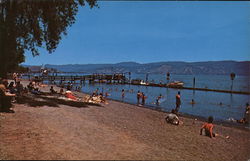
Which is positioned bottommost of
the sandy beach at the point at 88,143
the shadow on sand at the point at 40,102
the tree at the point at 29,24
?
the sandy beach at the point at 88,143

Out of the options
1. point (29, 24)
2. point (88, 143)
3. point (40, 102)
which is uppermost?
point (29, 24)

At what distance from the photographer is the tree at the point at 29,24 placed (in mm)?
13297

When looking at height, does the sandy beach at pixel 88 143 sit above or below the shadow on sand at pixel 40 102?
below

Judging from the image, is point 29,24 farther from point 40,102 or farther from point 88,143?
point 88,143

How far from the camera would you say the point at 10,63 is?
14.1m

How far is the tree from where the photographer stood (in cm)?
1330

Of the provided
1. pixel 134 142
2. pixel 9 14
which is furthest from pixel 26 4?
pixel 134 142

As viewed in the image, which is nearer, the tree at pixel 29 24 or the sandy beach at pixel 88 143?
the sandy beach at pixel 88 143

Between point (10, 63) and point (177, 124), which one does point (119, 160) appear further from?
point (10, 63)

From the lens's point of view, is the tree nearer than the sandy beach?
No

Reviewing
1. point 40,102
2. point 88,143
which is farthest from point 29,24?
point 88,143

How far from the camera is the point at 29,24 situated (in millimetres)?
15320

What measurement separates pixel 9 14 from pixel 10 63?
294cm

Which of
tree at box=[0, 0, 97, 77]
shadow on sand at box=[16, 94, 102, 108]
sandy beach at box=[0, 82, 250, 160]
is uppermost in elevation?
tree at box=[0, 0, 97, 77]
